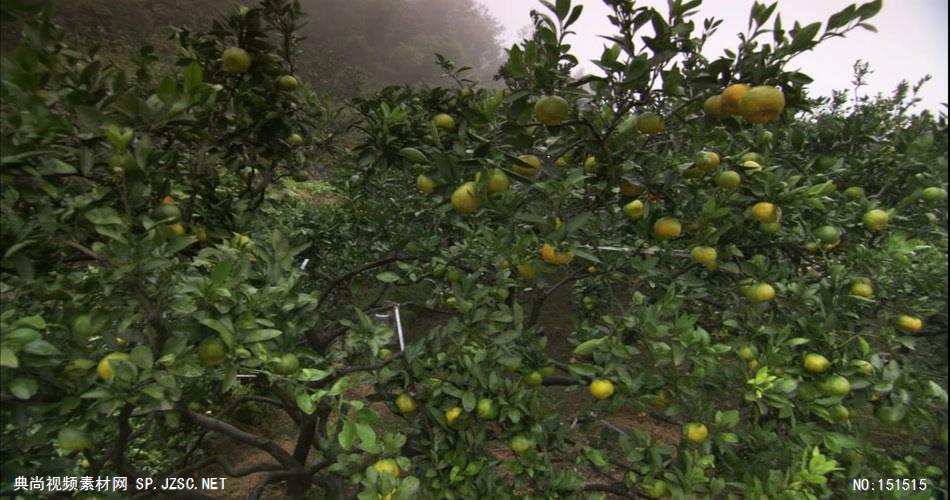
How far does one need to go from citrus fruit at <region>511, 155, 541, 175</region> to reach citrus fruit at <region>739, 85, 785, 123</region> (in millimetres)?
481

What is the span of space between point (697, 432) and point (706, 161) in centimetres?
72

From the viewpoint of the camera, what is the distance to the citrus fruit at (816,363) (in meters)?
1.14

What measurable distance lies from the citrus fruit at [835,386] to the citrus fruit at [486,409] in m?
0.79

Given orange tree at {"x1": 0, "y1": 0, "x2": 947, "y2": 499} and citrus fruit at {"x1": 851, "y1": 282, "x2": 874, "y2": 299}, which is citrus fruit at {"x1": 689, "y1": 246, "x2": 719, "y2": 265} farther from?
citrus fruit at {"x1": 851, "y1": 282, "x2": 874, "y2": 299}

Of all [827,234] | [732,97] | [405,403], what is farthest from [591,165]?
[405,403]

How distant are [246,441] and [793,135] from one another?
6.91 feet

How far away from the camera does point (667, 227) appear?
127cm

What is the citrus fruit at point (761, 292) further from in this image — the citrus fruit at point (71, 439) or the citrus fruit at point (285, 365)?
the citrus fruit at point (71, 439)

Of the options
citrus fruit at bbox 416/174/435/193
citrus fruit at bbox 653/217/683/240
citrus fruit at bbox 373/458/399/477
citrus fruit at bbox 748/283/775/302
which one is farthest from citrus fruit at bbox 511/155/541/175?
citrus fruit at bbox 373/458/399/477

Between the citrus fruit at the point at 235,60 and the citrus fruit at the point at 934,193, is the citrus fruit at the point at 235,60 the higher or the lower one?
the higher one

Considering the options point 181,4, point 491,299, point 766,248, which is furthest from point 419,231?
point 181,4

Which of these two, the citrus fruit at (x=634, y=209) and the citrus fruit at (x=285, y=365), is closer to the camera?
the citrus fruit at (x=285, y=365)

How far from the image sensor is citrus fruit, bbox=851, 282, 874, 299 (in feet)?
3.90

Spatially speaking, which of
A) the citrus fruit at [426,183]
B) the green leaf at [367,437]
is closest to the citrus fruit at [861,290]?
the citrus fruit at [426,183]
